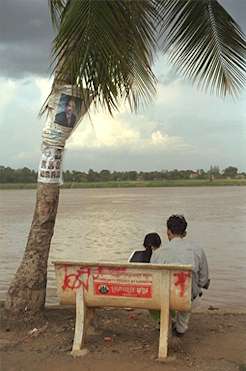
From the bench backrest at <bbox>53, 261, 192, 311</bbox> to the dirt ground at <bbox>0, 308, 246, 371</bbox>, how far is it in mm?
449

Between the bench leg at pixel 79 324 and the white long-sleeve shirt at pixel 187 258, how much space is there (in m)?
0.78

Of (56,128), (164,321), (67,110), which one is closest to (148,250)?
(164,321)

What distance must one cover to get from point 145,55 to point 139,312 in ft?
9.43

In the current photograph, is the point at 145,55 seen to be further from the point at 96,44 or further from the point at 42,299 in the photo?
the point at 42,299

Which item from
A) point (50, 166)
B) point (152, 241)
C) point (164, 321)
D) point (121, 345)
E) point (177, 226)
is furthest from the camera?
point (50, 166)

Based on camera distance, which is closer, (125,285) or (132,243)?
(125,285)

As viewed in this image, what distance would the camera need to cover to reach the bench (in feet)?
17.3

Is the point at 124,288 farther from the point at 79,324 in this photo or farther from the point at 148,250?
the point at 148,250

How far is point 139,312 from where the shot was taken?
22.9 ft

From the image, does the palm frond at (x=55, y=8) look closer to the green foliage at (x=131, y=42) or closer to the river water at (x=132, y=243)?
the green foliage at (x=131, y=42)

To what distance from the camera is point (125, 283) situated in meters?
5.39

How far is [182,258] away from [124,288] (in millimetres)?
664

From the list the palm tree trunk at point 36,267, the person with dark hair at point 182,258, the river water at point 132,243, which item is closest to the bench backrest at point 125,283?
the person with dark hair at point 182,258

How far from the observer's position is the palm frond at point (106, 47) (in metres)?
5.89
